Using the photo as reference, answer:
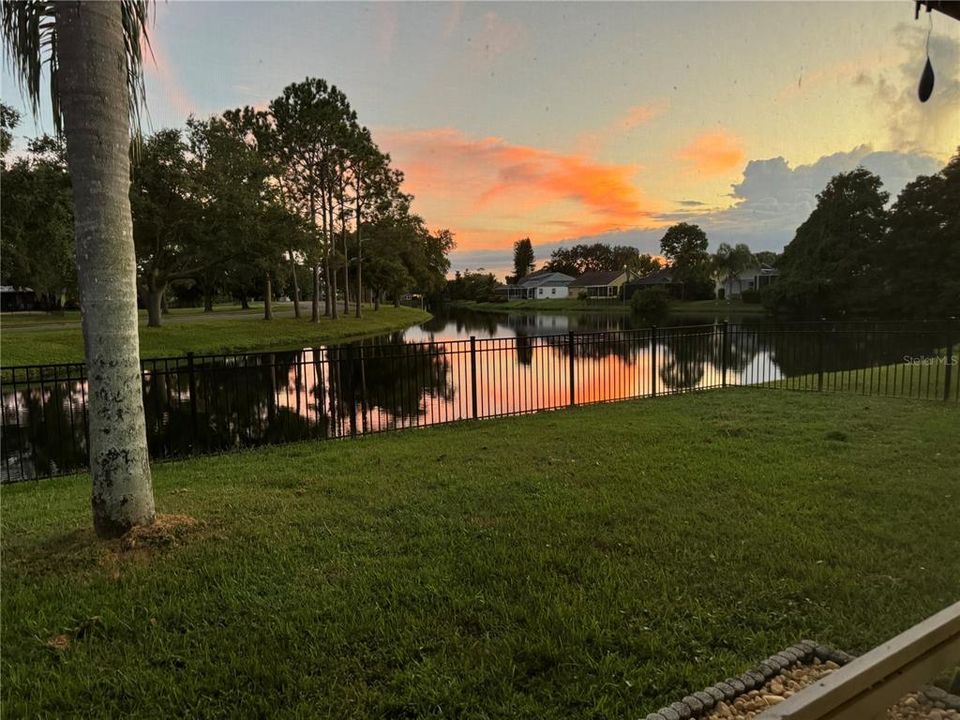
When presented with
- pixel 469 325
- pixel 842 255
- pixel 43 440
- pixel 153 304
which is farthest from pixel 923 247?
pixel 43 440

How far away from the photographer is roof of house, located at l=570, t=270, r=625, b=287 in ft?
301

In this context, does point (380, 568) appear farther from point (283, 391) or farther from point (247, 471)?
point (283, 391)

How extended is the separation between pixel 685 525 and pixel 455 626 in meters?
1.93

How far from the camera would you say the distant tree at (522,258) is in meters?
131

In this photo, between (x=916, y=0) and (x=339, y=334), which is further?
(x=339, y=334)

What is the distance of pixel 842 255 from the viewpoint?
39.8 m

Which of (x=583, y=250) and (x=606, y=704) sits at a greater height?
(x=583, y=250)

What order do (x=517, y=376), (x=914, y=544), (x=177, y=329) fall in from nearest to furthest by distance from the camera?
(x=914, y=544) → (x=517, y=376) → (x=177, y=329)

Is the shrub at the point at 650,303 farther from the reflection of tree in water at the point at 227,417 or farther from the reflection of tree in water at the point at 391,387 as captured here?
the reflection of tree in water at the point at 227,417

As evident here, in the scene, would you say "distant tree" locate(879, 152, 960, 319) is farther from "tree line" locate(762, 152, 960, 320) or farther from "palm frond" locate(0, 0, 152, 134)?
"palm frond" locate(0, 0, 152, 134)

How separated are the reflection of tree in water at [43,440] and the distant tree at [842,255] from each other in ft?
136

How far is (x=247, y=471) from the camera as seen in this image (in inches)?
237

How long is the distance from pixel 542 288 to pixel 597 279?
547 inches

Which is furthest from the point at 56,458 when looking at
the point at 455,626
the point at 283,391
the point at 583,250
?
the point at 583,250
